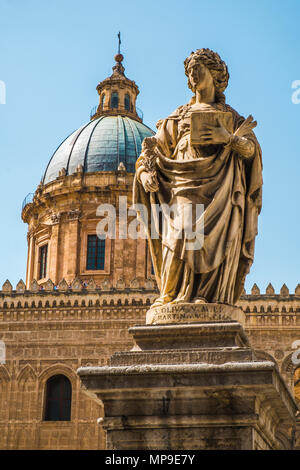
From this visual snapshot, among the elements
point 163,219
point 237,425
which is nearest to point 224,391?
point 237,425

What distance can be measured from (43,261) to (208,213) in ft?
98.7

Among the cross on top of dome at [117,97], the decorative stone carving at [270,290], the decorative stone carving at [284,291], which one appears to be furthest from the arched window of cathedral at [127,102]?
the decorative stone carving at [284,291]

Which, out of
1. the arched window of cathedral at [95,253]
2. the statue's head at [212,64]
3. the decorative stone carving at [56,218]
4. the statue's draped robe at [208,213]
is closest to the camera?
the statue's draped robe at [208,213]

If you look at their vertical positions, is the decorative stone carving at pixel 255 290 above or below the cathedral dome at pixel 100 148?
below

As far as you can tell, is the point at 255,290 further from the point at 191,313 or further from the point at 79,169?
the point at 191,313

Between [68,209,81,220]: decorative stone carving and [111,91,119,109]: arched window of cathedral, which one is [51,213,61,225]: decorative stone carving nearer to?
[68,209,81,220]: decorative stone carving

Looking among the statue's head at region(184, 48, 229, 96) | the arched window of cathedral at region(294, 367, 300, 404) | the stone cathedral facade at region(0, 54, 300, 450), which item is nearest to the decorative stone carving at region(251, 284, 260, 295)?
the stone cathedral facade at region(0, 54, 300, 450)

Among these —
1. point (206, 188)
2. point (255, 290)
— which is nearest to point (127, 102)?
point (255, 290)

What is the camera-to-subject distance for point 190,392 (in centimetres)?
428

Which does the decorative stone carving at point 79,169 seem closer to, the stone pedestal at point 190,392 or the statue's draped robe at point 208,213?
the statue's draped robe at point 208,213

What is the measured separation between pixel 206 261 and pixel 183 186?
0.49 m

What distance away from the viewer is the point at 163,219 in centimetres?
500

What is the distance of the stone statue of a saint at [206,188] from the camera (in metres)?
4.82

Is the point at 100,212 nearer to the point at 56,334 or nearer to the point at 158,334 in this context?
the point at 56,334
